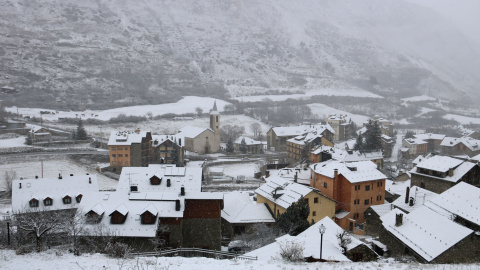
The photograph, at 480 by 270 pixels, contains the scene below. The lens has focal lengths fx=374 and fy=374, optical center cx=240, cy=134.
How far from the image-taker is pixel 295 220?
26.6 metres

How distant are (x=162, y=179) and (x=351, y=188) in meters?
17.5

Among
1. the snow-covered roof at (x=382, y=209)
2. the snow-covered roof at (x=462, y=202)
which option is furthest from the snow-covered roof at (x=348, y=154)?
the snow-covered roof at (x=462, y=202)

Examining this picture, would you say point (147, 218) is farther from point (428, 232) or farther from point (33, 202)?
point (428, 232)

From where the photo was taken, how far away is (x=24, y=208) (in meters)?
28.2

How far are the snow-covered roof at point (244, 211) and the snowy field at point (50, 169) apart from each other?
21677 mm

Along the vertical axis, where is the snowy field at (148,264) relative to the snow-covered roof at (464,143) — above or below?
above

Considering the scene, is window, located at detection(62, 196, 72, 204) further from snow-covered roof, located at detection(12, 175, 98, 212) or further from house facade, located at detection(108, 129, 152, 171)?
house facade, located at detection(108, 129, 152, 171)

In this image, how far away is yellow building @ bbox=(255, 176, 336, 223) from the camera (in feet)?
102

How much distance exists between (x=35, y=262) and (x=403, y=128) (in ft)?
379

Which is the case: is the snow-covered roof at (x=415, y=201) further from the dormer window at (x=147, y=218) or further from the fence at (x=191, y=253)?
the dormer window at (x=147, y=218)

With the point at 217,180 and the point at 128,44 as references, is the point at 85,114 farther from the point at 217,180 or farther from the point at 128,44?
the point at 128,44

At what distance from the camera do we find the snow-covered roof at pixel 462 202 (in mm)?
24281

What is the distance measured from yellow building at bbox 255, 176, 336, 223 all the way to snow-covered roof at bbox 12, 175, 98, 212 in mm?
15243

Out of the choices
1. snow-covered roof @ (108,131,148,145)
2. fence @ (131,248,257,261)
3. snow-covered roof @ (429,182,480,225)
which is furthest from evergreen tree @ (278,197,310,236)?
snow-covered roof @ (108,131,148,145)
